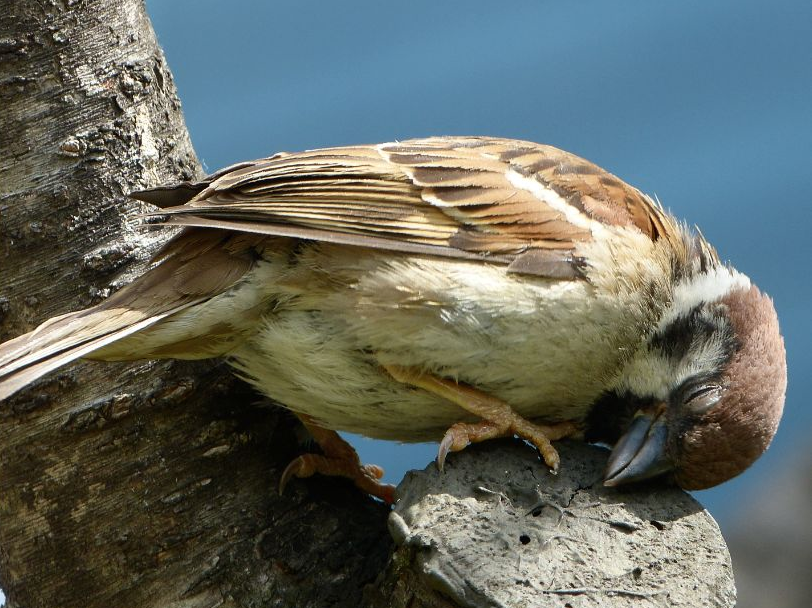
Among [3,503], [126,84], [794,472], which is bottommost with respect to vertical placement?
[794,472]

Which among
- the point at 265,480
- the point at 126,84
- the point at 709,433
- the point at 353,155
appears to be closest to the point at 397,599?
the point at 265,480

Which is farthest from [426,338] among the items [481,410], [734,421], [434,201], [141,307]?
[734,421]

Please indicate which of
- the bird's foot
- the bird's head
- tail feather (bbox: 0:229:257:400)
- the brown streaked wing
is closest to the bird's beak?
the bird's head

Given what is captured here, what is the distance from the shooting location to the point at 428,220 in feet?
9.32

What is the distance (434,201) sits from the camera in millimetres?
2871

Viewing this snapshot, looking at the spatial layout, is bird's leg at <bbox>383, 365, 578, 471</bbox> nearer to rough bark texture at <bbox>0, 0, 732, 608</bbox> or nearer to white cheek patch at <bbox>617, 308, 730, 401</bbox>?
rough bark texture at <bbox>0, 0, 732, 608</bbox>

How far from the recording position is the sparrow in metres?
2.69

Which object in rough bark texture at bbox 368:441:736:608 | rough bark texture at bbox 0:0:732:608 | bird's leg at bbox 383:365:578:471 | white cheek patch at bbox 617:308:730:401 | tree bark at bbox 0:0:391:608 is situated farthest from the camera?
white cheek patch at bbox 617:308:730:401

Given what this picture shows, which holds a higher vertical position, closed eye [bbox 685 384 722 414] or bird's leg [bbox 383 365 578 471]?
bird's leg [bbox 383 365 578 471]

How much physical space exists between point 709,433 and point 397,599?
0.97 metres

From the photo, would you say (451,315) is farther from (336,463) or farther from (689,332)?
(689,332)

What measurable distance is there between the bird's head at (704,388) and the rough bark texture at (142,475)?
148mm

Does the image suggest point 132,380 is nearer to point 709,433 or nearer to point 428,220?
point 428,220

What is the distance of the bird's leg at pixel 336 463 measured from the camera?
2.76m
